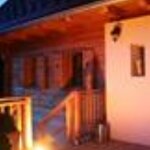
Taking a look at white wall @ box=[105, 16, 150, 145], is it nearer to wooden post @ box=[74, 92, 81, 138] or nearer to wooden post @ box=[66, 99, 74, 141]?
wooden post @ box=[74, 92, 81, 138]

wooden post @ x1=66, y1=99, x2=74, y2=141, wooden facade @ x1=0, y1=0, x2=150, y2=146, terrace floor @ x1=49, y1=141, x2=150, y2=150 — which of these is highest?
wooden facade @ x1=0, y1=0, x2=150, y2=146

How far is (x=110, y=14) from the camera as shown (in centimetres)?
641

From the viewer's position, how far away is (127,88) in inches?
262

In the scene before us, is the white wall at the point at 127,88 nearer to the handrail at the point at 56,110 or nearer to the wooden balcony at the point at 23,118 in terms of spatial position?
the handrail at the point at 56,110

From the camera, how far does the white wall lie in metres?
6.32

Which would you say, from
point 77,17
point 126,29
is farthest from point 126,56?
point 77,17

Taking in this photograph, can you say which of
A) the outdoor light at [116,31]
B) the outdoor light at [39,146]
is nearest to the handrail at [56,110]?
the outdoor light at [39,146]

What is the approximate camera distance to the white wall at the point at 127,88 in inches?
249

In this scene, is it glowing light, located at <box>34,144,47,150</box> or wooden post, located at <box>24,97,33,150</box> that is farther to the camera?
glowing light, located at <box>34,144,47,150</box>

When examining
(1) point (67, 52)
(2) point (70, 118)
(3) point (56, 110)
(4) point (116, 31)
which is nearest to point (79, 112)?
(2) point (70, 118)

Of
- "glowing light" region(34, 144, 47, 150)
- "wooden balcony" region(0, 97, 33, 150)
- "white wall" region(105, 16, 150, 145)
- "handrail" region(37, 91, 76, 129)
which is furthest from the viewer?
"handrail" region(37, 91, 76, 129)

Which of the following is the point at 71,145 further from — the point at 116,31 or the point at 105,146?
the point at 116,31

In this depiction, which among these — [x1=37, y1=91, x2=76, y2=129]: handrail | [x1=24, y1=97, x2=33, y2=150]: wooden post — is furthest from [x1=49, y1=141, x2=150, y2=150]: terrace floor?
[x1=37, y1=91, x2=76, y2=129]: handrail

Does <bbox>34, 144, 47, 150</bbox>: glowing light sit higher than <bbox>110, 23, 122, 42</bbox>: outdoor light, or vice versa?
<bbox>110, 23, 122, 42</bbox>: outdoor light
